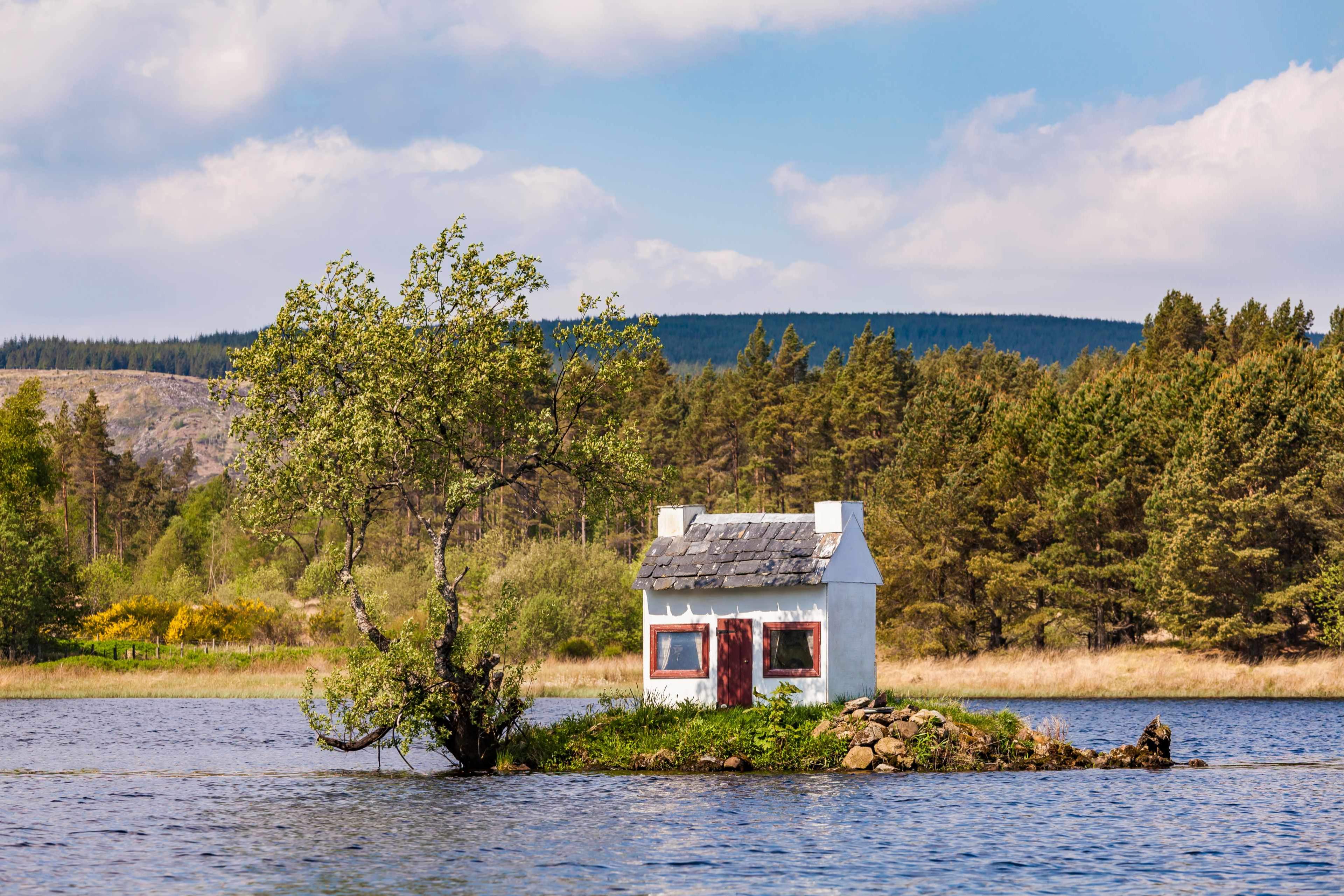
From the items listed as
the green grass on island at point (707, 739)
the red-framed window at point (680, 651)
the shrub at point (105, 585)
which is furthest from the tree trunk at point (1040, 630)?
the shrub at point (105, 585)

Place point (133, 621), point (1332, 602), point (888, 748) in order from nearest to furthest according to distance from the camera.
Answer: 1. point (888, 748)
2. point (1332, 602)
3. point (133, 621)

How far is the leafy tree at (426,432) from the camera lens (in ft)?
103

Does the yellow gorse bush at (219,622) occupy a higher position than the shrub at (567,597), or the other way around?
the shrub at (567,597)

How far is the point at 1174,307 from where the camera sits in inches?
4183

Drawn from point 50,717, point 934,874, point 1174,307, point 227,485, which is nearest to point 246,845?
point 934,874

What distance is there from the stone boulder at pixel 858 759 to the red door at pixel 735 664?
3.03m

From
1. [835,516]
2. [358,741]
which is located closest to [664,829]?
[358,741]

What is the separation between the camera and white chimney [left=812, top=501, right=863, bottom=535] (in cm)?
3434

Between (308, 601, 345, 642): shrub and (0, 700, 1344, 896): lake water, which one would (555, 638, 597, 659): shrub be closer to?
(308, 601, 345, 642): shrub

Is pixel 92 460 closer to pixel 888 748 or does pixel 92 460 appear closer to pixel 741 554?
pixel 741 554

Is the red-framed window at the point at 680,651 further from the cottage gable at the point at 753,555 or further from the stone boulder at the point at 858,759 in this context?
the stone boulder at the point at 858,759

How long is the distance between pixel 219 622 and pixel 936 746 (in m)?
70.0

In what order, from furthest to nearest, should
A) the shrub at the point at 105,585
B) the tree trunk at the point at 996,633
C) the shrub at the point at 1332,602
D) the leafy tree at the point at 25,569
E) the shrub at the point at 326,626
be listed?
the shrub at the point at 105,585, the shrub at the point at 326,626, the tree trunk at the point at 996,633, the leafy tree at the point at 25,569, the shrub at the point at 1332,602

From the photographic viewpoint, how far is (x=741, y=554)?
34.7 metres
